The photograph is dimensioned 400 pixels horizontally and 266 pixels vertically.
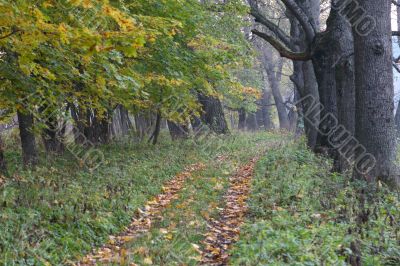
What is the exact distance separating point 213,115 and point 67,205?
677 inches

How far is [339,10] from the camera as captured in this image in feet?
39.2

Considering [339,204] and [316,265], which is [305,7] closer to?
[339,204]

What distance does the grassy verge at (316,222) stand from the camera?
17.6ft

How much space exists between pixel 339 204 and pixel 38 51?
559 cm

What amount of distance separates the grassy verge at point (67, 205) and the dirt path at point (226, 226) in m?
1.55

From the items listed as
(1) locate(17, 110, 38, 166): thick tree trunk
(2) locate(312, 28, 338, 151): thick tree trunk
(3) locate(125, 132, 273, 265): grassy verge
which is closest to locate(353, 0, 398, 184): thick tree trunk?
(2) locate(312, 28, 338, 151): thick tree trunk

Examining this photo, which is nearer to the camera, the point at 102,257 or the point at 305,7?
the point at 102,257

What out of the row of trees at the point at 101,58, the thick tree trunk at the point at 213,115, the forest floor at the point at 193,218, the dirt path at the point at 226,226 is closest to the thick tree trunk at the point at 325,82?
the forest floor at the point at 193,218

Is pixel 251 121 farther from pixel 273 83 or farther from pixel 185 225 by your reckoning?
pixel 185 225

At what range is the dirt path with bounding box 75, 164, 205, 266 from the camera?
612cm

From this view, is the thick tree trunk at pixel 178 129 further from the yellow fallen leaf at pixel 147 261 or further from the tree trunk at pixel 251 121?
the tree trunk at pixel 251 121

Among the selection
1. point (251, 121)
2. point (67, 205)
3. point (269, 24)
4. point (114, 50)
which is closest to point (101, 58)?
point (114, 50)

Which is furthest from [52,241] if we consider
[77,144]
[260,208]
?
[77,144]

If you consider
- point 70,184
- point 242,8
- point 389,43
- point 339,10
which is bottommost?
point 70,184
